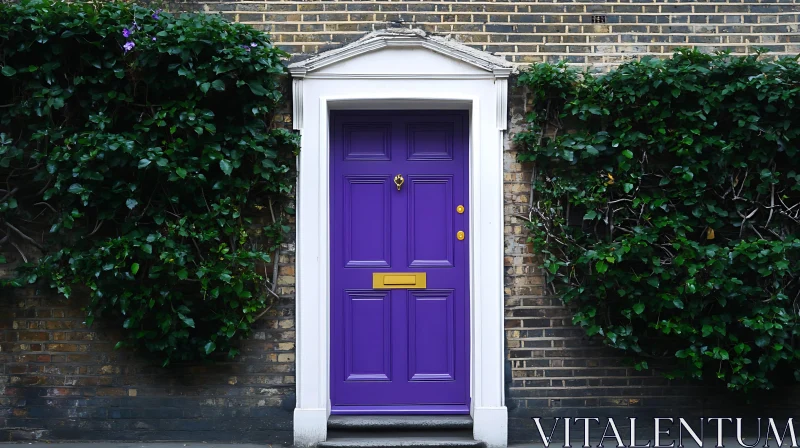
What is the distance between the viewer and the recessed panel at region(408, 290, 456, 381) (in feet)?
18.1

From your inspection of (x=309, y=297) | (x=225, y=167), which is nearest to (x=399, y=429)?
(x=309, y=297)

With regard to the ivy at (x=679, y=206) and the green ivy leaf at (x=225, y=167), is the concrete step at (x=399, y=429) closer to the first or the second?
the ivy at (x=679, y=206)

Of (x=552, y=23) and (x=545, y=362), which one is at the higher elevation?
(x=552, y=23)

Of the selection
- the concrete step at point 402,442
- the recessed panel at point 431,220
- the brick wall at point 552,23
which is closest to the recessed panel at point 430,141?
the recessed panel at point 431,220

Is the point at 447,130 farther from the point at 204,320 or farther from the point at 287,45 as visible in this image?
the point at 204,320

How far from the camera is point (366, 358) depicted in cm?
554

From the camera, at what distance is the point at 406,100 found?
537 centimetres

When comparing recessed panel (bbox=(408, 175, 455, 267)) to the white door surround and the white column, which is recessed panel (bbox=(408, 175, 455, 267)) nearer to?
the white door surround

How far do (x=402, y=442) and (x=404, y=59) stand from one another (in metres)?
2.78

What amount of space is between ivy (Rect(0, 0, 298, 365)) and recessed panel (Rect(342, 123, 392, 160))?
482 millimetres

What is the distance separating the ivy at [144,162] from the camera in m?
4.98

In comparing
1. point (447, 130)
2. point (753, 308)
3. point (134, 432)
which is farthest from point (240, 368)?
point (753, 308)

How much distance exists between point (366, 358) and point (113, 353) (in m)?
→ 1.86

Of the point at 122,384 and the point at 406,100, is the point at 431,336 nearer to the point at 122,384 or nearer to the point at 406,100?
the point at 406,100
